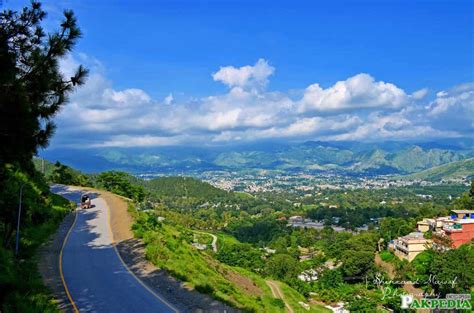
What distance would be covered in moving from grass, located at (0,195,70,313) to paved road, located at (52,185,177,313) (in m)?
0.99

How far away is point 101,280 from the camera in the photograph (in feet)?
42.8

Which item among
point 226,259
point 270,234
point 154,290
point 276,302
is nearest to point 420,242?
point 226,259

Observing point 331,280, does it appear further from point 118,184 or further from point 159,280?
point 159,280

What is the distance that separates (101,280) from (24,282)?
9.06 feet

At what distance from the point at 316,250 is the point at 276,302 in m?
48.9

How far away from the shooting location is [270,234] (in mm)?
90938

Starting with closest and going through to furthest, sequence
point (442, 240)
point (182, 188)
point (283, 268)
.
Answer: point (442, 240), point (283, 268), point (182, 188)

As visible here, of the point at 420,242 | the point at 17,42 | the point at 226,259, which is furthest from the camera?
the point at 226,259

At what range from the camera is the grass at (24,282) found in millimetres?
8766

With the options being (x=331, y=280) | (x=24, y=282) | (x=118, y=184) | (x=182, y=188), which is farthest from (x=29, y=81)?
(x=182, y=188)

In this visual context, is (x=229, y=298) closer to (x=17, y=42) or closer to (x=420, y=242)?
(x=17, y=42)

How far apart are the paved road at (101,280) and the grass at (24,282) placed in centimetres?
99

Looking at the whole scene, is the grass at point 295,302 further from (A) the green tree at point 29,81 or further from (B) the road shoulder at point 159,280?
(A) the green tree at point 29,81

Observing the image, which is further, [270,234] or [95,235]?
[270,234]
